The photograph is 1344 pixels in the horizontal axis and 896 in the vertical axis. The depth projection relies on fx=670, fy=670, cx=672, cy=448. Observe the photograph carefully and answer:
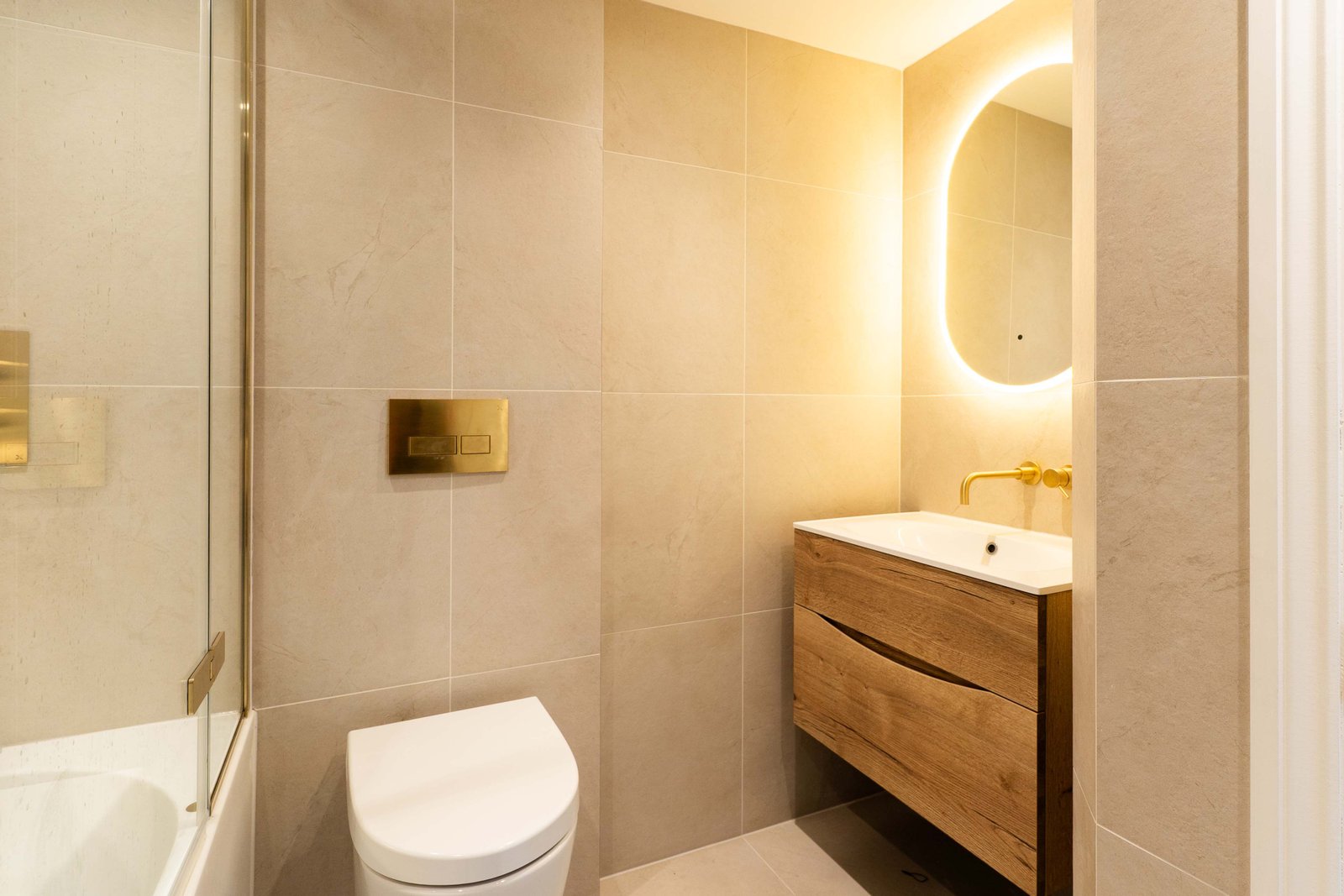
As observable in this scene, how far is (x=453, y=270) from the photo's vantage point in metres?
1.40

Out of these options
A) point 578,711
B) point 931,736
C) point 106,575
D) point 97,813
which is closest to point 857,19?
point 931,736

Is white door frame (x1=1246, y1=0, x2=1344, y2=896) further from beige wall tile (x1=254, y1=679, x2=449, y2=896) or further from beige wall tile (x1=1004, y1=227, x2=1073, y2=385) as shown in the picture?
beige wall tile (x1=254, y1=679, x2=449, y2=896)

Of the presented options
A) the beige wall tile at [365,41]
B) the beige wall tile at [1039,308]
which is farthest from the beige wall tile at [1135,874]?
the beige wall tile at [365,41]

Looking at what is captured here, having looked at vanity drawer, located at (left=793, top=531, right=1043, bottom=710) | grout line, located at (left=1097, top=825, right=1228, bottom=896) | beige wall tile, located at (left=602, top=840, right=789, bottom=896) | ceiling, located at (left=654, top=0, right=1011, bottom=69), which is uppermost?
ceiling, located at (left=654, top=0, right=1011, bottom=69)

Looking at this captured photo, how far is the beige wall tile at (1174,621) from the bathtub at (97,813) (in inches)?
37.8

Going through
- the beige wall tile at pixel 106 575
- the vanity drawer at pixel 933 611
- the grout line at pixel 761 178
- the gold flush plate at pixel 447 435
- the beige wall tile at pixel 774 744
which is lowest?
the beige wall tile at pixel 774 744

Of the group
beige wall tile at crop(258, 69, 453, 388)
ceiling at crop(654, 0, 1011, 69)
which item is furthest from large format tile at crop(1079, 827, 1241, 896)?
Answer: ceiling at crop(654, 0, 1011, 69)

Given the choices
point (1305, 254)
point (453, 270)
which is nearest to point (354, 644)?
point (453, 270)

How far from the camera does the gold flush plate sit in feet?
4.45

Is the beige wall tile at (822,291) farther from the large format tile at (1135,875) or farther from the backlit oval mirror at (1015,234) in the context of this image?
the large format tile at (1135,875)

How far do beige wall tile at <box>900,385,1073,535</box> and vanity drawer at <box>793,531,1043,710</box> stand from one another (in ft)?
1.53

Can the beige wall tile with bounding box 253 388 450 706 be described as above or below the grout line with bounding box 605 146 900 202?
below

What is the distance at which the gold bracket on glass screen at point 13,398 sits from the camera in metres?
0.43

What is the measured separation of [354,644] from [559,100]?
1.24m
